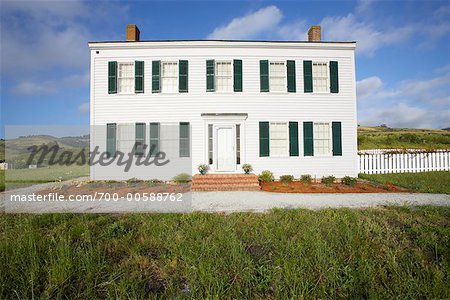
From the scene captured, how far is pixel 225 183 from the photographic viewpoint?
1049 centimetres

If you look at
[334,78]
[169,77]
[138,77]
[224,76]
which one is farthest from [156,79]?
[334,78]

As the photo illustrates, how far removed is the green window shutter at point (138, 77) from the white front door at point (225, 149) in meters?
4.98

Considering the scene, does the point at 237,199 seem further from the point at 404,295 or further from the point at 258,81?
the point at 258,81

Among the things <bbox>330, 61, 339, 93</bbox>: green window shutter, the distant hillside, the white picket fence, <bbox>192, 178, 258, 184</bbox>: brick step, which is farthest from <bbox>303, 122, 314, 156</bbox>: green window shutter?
the distant hillside

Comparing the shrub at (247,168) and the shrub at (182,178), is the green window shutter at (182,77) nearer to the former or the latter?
the shrub at (182,178)

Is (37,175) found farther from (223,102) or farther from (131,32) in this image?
(223,102)

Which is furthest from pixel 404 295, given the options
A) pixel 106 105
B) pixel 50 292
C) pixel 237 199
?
pixel 106 105

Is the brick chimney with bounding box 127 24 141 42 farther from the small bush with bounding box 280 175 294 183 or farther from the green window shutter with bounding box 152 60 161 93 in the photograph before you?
the small bush with bounding box 280 175 294 183

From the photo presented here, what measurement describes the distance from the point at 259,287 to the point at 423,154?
17.4 meters

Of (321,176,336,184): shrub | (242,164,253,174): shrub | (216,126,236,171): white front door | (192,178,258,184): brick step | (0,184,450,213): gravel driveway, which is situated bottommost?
(0,184,450,213): gravel driveway

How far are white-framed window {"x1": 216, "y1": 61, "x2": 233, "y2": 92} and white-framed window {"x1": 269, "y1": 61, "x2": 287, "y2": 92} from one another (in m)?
2.33

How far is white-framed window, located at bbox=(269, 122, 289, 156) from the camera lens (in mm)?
12648

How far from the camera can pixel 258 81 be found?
12648 millimetres

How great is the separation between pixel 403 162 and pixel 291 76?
934 cm
